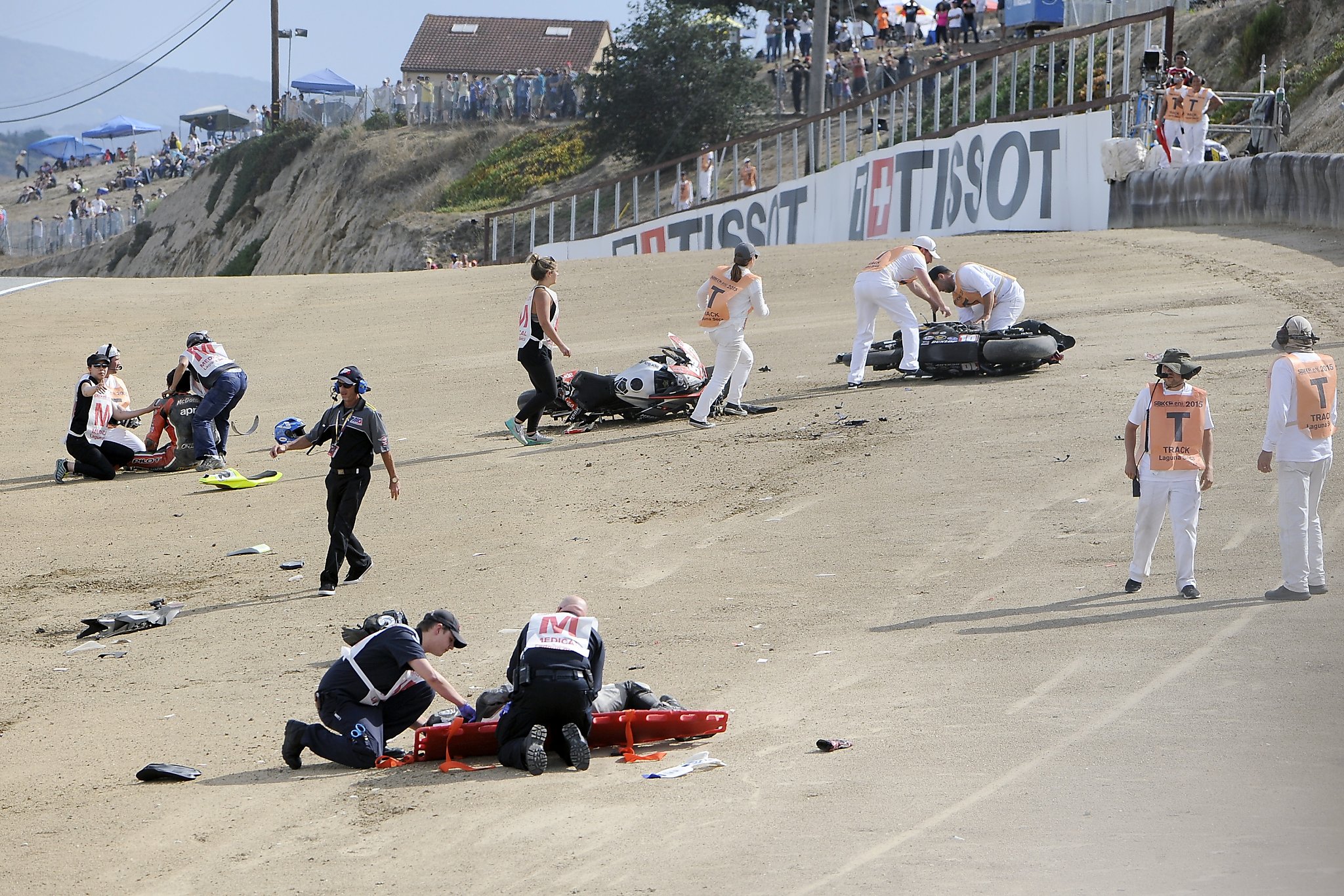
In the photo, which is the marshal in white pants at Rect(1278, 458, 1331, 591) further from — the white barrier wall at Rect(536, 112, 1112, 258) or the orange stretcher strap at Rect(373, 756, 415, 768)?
the white barrier wall at Rect(536, 112, 1112, 258)

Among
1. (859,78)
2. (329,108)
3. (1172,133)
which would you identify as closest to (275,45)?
(329,108)

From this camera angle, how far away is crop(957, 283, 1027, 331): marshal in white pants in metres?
17.8

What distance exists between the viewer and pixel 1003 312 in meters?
18.0

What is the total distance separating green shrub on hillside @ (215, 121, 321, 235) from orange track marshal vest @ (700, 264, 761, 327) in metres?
56.0

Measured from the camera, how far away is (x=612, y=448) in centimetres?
1622

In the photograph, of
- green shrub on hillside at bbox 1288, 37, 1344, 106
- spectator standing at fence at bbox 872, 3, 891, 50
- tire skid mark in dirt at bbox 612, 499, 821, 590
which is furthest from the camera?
spectator standing at fence at bbox 872, 3, 891, 50

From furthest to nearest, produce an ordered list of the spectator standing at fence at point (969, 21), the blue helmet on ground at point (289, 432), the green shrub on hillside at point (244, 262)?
1. the green shrub on hillside at point (244, 262)
2. the spectator standing at fence at point (969, 21)
3. the blue helmet on ground at point (289, 432)

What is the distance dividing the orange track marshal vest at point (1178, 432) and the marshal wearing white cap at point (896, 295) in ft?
24.2

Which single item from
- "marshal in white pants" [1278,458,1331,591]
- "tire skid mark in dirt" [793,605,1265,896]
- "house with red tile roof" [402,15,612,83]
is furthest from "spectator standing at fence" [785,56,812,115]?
"tire skid mark in dirt" [793,605,1265,896]

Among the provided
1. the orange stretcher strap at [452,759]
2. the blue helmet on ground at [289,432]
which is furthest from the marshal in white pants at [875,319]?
the orange stretcher strap at [452,759]

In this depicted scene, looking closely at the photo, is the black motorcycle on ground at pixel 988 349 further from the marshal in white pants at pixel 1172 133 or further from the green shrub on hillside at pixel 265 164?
the green shrub on hillside at pixel 265 164

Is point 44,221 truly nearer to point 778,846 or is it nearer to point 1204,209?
point 1204,209

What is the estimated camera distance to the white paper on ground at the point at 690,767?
289 inches

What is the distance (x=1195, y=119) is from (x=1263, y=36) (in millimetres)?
15472
